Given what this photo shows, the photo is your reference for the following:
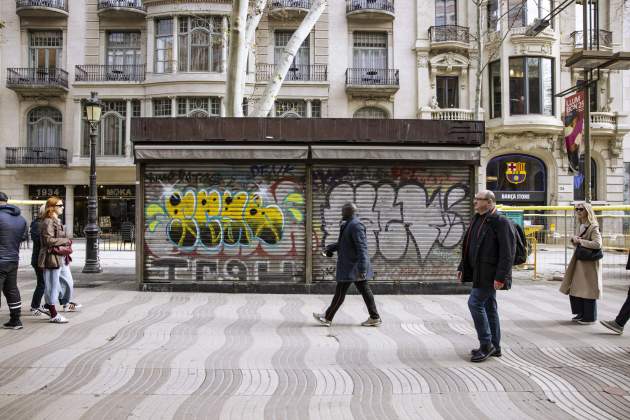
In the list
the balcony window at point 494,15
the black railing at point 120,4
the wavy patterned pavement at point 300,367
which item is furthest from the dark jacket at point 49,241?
the balcony window at point 494,15

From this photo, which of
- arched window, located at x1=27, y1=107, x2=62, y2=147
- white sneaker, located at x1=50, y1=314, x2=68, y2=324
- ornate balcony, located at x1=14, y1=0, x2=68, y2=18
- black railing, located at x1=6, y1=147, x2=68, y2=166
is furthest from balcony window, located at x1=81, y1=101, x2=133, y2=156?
white sneaker, located at x1=50, y1=314, x2=68, y2=324

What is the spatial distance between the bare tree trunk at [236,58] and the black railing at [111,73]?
1649cm

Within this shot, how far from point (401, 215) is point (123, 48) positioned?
24.1 metres

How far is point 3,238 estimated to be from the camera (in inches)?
272

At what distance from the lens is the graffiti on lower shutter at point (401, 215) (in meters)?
10.4

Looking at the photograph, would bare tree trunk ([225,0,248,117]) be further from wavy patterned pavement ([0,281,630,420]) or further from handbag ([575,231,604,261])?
handbag ([575,231,604,261])

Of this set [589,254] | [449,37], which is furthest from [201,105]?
[589,254]

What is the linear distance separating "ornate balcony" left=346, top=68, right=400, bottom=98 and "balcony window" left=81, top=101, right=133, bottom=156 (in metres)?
12.6

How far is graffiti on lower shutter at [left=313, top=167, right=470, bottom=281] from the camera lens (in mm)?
10445

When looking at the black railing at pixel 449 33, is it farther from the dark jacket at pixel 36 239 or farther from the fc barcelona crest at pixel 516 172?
the dark jacket at pixel 36 239

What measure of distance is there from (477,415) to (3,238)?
20.6 ft

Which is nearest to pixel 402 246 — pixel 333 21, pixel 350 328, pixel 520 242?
pixel 350 328

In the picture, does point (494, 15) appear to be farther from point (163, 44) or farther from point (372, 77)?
point (163, 44)

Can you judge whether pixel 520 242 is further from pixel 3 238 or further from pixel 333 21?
pixel 333 21
